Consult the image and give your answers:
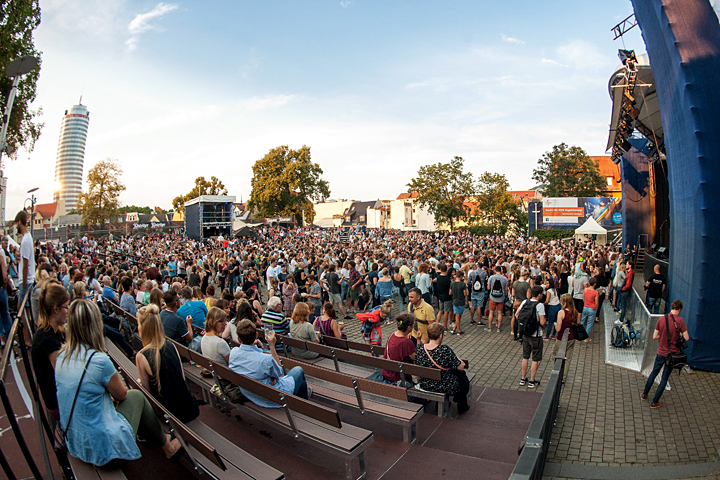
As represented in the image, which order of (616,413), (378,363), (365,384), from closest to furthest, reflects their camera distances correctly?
(365,384)
(378,363)
(616,413)

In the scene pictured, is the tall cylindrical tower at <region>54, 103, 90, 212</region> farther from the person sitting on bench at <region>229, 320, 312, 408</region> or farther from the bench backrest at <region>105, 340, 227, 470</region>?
the bench backrest at <region>105, 340, 227, 470</region>

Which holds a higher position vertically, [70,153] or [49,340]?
[70,153]

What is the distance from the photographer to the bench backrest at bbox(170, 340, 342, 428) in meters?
2.85

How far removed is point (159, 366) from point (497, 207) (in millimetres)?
43391

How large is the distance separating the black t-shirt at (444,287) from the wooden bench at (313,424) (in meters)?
6.24

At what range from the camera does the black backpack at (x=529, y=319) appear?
5.79 meters

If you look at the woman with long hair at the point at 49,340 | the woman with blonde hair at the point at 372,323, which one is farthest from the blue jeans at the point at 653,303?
the woman with long hair at the point at 49,340

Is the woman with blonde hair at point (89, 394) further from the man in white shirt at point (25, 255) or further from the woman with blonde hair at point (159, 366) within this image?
the man in white shirt at point (25, 255)

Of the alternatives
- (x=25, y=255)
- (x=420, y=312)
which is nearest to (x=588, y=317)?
(x=420, y=312)

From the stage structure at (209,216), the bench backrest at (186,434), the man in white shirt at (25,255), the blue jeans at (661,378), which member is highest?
the stage structure at (209,216)

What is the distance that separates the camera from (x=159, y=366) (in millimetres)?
2977

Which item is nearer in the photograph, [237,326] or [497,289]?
[237,326]

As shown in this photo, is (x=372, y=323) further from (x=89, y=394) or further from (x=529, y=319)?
(x=89, y=394)

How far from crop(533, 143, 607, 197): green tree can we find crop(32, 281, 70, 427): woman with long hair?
50.2 m
